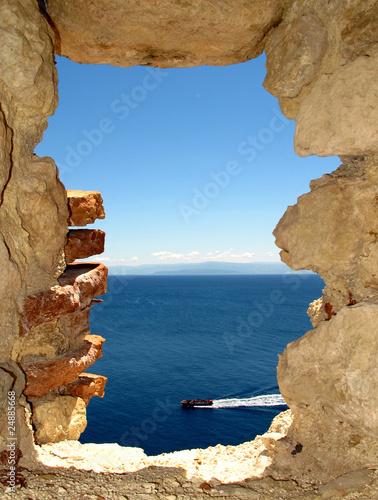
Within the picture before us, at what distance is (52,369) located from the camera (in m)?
3.62

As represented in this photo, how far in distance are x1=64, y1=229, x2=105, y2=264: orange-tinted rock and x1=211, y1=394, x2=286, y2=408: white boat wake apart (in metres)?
22.8

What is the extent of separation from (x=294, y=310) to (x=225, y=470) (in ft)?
196

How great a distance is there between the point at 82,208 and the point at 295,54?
2.78 meters

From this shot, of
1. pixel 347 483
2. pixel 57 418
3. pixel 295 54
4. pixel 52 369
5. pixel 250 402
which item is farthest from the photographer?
pixel 250 402

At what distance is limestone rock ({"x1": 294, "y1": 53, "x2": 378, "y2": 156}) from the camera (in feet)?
8.70

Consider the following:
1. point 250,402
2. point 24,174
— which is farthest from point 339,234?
point 250,402

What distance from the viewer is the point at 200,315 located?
58906mm

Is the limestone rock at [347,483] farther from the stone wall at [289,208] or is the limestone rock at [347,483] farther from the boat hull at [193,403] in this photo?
the boat hull at [193,403]

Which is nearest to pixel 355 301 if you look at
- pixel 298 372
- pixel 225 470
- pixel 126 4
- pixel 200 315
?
pixel 298 372

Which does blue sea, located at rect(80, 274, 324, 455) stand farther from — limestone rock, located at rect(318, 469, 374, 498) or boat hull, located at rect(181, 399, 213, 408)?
limestone rock, located at rect(318, 469, 374, 498)

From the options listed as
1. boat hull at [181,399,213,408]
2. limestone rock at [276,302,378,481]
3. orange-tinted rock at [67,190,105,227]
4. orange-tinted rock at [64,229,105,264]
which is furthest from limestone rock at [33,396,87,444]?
boat hull at [181,399,213,408]

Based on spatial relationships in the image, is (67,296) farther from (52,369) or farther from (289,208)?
(289,208)

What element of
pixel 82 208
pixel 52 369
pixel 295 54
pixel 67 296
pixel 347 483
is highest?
pixel 295 54

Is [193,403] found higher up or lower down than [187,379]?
higher up
